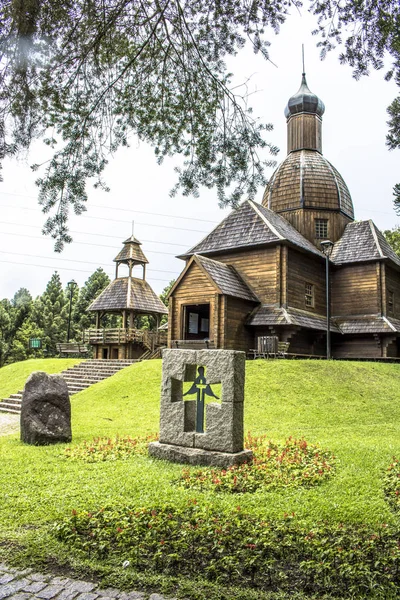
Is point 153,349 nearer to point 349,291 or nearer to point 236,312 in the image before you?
point 236,312

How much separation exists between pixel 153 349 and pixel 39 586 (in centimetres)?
2597

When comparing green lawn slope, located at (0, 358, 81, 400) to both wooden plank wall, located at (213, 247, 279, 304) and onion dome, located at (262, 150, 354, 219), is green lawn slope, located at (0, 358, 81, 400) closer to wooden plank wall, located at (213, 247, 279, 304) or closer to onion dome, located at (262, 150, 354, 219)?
wooden plank wall, located at (213, 247, 279, 304)

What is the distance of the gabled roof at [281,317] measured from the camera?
75.2 ft

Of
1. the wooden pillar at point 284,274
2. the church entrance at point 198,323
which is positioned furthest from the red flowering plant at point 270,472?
the church entrance at point 198,323

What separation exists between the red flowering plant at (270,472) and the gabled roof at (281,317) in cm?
1363

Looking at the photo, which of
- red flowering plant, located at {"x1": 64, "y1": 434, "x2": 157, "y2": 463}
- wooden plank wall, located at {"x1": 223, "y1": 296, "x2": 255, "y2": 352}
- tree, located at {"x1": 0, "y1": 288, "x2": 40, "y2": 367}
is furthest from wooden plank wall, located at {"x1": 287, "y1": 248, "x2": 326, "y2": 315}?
tree, located at {"x1": 0, "y1": 288, "x2": 40, "y2": 367}

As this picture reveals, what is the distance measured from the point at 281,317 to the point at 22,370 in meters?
17.3

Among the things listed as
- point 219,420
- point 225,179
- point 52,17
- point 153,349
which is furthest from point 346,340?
point 52,17

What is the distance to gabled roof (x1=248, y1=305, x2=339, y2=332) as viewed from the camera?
22.9 meters

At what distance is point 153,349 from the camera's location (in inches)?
1196

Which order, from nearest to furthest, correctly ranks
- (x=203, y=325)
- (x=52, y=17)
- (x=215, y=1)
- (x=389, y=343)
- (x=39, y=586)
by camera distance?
(x=39, y=586) < (x=52, y=17) < (x=215, y=1) < (x=389, y=343) < (x=203, y=325)

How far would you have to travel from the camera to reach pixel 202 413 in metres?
9.02

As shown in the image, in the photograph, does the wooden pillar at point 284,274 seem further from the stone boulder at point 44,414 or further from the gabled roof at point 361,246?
the stone boulder at point 44,414

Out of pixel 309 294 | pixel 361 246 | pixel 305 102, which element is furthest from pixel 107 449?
pixel 305 102
